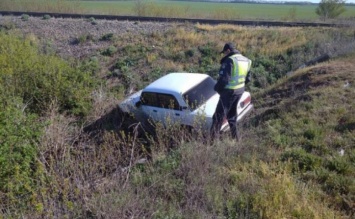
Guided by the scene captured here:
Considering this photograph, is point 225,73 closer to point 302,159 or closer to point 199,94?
point 199,94

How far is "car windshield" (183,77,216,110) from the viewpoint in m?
6.79

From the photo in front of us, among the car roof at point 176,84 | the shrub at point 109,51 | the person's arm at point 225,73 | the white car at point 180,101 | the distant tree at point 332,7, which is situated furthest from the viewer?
the distant tree at point 332,7

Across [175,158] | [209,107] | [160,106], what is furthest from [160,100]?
[175,158]

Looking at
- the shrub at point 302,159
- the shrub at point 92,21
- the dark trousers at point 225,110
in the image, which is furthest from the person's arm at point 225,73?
the shrub at point 92,21

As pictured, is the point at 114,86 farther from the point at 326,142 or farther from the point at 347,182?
the point at 347,182

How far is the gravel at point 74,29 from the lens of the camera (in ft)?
57.2

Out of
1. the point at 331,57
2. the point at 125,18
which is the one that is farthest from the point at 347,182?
the point at 125,18

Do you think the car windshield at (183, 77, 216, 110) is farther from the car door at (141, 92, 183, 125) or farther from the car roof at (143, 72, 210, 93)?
the car door at (141, 92, 183, 125)

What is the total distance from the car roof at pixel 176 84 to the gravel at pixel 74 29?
1067 cm

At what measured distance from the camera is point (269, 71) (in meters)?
14.0

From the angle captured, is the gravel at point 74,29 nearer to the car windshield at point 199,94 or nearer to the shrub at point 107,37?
the shrub at point 107,37

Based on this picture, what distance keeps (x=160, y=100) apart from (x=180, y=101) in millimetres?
564

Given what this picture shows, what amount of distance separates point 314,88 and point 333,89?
1.94ft

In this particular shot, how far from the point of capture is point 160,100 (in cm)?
710
